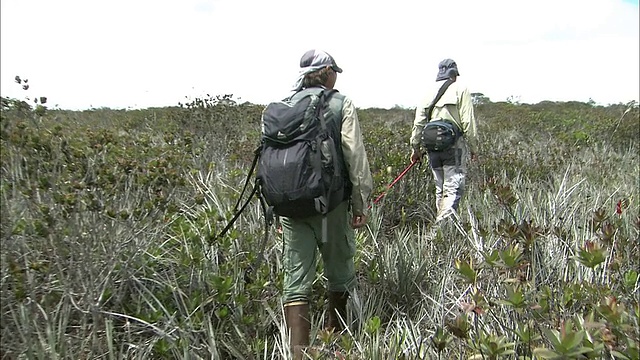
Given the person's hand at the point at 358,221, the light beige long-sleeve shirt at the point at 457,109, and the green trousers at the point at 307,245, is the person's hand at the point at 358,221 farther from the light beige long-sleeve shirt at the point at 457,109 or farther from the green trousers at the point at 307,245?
the light beige long-sleeve shirt at the point at 457,109

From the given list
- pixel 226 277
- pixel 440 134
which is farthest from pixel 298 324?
pixel 440 134

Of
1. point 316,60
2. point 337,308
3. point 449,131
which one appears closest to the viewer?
point 316,60

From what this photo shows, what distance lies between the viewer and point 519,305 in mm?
1680

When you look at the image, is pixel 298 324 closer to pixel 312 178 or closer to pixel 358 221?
pixel 358 221

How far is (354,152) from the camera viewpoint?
107 inches

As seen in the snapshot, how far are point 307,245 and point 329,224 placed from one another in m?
0.18

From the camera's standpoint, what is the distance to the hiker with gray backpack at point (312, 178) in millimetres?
2621

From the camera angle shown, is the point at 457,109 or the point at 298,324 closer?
the point at 298,324

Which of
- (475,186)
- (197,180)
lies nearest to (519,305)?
(197,180)

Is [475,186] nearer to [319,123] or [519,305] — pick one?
[319,123]

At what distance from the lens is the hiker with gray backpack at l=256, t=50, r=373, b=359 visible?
262 cm

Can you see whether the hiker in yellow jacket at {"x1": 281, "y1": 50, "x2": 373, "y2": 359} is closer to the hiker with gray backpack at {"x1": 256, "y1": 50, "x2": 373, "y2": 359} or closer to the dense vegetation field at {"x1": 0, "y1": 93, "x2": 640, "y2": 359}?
the hiker with gray backpack at {"x1": 256, "y1": 50, "x2": 373, "y2": 359}

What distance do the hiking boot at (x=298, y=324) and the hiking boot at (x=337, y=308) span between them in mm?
274

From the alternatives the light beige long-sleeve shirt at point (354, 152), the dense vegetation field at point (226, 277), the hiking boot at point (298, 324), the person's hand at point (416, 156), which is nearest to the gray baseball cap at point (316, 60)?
the light beige long-sleeve shirt at point (354, 152)
